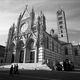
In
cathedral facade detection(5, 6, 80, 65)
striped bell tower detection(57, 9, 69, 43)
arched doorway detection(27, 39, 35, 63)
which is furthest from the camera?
striped bell tower detection(57, 9, 69, 43)

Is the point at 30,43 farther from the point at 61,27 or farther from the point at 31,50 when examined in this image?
the point at 61,27

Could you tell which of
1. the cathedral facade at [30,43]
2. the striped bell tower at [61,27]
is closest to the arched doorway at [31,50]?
the cathedral facade at [30,43]

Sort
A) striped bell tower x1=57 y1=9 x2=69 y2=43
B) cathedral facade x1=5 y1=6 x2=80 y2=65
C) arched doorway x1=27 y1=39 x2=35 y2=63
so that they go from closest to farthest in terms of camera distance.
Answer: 1. cathedral facade x1=5 y1=6 x2=80 y2=65
2. arched doorway x1=27 y1=39 x2=35 y2=63
3. striped bell tower x1=57 y1=9 x2=69 y2=43

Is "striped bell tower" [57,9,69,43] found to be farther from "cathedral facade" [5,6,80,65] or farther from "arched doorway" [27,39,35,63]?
"arched doorway" [27,39,35,63]

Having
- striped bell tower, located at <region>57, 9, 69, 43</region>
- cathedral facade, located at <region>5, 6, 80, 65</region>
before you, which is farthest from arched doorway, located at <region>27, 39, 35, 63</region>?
striped bell tower, located at <region>57, 9, 69, 43</region>

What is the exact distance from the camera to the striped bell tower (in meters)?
51.4

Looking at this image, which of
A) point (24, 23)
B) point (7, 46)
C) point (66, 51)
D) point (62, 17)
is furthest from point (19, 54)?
point (62, 17)

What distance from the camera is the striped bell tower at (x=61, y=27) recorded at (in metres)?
51.4

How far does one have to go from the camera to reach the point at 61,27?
56.0 meters

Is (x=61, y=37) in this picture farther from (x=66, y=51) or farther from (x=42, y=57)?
(x=42, y=57)

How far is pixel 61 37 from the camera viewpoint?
172 ft

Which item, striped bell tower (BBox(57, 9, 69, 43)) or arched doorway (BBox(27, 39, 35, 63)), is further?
striped bell tower (BBox(57, 9, 69, 43))

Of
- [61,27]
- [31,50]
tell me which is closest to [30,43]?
[31,50]

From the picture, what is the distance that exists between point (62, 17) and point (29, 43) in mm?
40157
